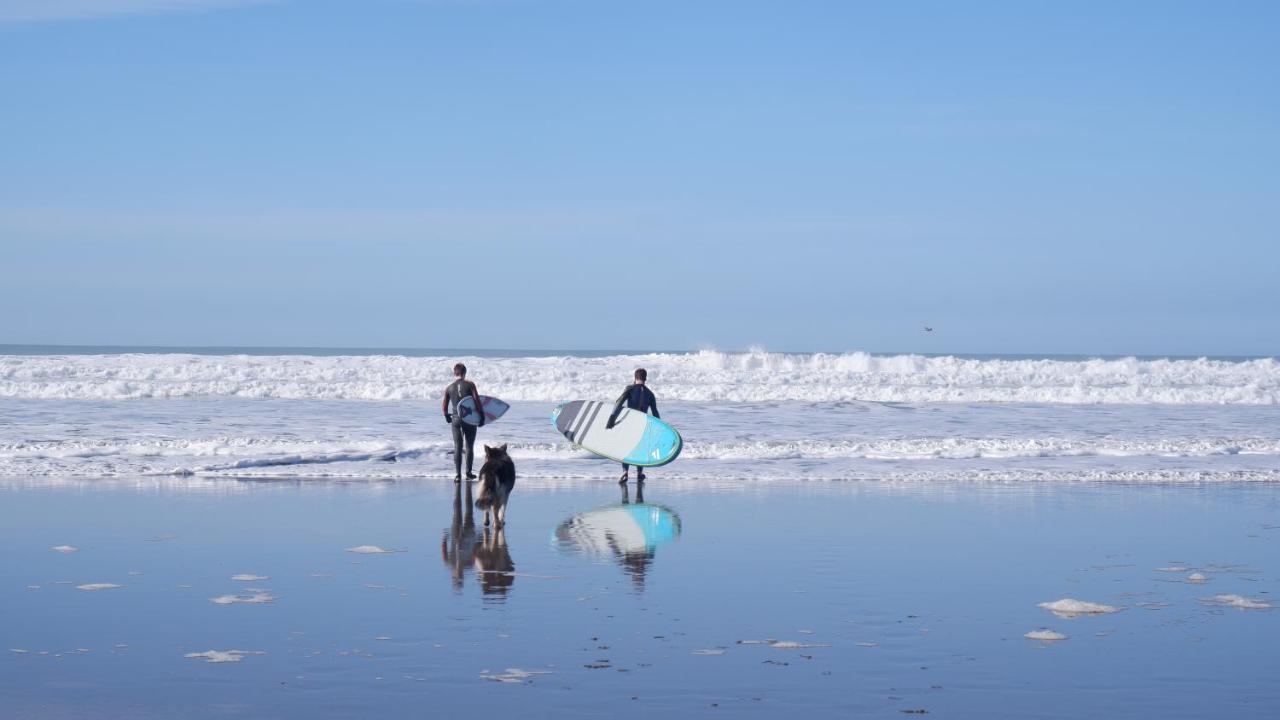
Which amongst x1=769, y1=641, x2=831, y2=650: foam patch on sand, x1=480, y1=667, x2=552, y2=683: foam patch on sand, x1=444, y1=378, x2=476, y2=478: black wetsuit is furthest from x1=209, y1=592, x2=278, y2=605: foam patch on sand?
x1=444, y1=378, x2=476, y2=478: black wetsuit

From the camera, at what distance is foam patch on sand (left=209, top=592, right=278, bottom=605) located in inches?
324

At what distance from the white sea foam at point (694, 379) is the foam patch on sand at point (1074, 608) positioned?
954 inches

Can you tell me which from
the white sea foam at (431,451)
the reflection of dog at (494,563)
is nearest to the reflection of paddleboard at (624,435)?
the white sea foam at (431,451)

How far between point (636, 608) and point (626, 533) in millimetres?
3392

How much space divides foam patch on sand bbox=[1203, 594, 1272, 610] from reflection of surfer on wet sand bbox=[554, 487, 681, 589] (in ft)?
14.0

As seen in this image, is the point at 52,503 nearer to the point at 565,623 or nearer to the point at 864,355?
the point at 565,623

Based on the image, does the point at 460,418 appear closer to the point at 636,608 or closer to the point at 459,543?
the point at 459,543

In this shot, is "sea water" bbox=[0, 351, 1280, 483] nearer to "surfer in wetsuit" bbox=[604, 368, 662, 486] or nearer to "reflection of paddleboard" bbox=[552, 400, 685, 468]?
"reflection of paddleboard" bbox=[552, 400, 685, 468]

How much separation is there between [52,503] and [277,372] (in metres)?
32.0

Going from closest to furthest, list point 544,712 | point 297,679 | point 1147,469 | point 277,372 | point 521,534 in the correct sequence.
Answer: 1. point 544,712
2. point 297,679
3. point 521,534
4. point 1147,469
5. point 277,372

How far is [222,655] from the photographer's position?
22.3ft

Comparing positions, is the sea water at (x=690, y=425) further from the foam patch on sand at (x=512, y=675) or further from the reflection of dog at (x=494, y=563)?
the foam patch on sand at (x=512, y=675)

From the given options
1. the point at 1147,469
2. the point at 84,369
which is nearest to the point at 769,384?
the point at 1147,469

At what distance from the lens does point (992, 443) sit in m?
20.7
